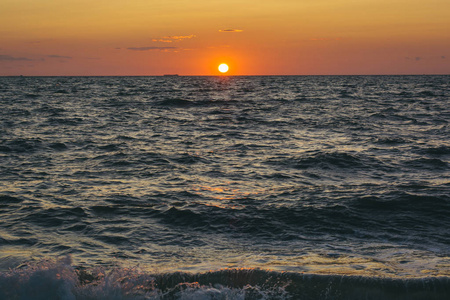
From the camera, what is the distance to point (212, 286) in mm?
6352

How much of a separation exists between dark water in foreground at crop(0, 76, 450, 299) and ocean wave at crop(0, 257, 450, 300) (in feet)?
0.06

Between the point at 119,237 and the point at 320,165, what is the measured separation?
802cm

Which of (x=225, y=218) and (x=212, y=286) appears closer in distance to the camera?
(x=212, y=286)

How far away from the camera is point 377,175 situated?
13.3m

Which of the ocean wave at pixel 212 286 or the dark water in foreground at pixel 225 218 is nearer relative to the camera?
the ocean wave at pixel 212 286

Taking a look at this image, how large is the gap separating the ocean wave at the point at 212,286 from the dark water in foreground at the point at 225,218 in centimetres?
2

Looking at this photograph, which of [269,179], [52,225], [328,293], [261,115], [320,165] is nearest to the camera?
[328,293]

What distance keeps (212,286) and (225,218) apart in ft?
10.8

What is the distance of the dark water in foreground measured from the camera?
6363 millimetres

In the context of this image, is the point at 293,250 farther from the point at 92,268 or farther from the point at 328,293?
the point at 92,268

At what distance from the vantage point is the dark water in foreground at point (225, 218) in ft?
20.9

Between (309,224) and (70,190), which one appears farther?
(70,190)

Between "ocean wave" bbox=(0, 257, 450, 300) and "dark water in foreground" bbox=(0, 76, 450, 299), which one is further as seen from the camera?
"dark water in foreground" bbox=(0, 76, 450, 299)

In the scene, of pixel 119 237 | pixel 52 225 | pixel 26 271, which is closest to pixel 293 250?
pixel 119 237
